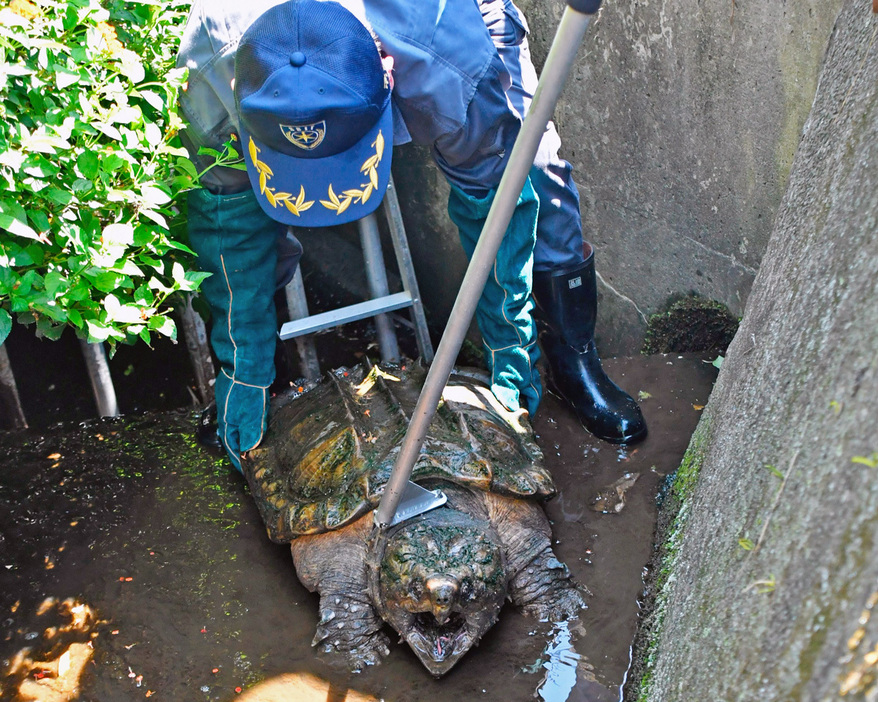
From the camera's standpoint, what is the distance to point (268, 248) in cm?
268

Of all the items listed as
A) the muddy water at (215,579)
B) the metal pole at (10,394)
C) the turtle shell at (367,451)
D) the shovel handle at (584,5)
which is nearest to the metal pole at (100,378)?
the muddy water at (215,579)

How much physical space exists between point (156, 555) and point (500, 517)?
1.17 metres

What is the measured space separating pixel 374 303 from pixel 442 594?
1566 mm

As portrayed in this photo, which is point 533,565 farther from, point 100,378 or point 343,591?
point 100,378

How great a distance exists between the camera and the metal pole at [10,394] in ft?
11.1

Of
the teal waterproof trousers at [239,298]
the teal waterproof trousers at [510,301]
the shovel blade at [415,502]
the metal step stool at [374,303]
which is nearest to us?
the shovel blade at [415,502]

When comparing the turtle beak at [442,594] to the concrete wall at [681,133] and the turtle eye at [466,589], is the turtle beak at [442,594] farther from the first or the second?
the concrete wall at [681,133]

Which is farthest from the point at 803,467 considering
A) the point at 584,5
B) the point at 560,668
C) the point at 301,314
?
the point at 301,314

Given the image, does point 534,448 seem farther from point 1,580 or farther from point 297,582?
point 1,580

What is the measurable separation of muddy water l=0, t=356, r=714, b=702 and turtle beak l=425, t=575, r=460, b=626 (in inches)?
6.7

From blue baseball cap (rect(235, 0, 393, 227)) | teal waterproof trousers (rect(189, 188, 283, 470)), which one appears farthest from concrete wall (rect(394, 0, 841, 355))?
teal waterproof trousers (rect(189, 188, 283, 470))

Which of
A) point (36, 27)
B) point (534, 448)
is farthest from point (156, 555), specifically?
point (36, 27)

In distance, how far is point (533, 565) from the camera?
7.97 feet

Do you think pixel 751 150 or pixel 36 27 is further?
pixel 751 150
